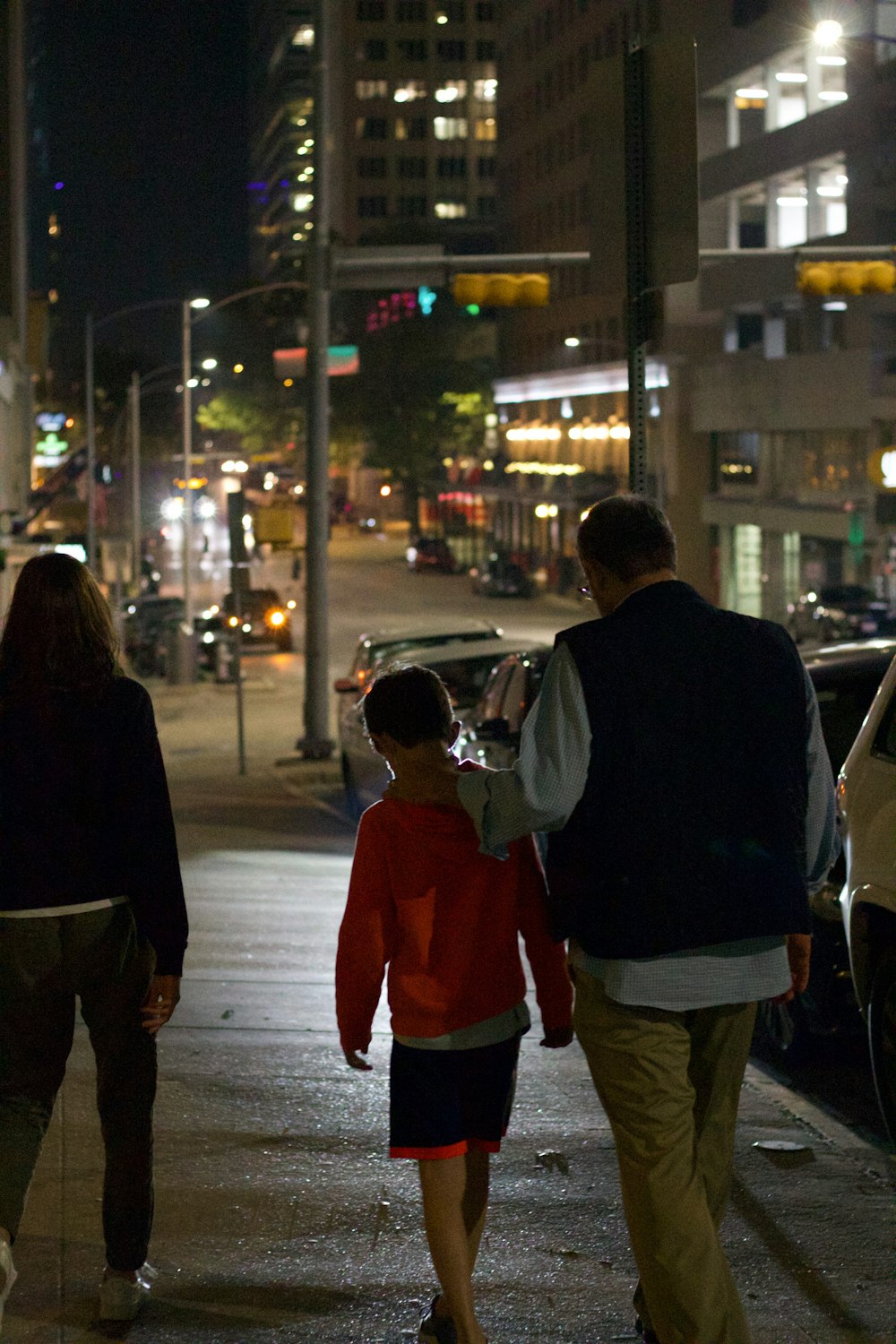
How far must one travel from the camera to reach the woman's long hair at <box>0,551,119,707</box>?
158 inches

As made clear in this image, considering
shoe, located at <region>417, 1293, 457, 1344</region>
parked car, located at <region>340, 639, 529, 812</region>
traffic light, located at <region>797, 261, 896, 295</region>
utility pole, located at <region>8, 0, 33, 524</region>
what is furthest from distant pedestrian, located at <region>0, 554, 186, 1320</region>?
utility pole, located at <region>8, 0, 33, 524</region>

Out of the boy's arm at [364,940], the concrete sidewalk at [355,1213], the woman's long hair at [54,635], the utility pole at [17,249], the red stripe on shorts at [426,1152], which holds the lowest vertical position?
the concrete sidewalk at [355,1213]

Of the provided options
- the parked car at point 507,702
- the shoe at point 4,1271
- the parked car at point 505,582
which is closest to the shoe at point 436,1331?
the shoe at point 4,1271

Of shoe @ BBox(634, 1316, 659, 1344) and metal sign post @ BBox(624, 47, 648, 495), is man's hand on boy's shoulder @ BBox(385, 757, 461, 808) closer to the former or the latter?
shoe @ BBox(634, 1316, 659, 1344)

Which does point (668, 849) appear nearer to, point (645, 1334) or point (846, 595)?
point (645, 1334)

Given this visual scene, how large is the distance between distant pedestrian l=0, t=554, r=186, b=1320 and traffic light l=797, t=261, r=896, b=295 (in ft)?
56.2

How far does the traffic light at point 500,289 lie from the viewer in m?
19.0

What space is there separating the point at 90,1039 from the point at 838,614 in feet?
122

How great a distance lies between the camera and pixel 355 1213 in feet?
15.9

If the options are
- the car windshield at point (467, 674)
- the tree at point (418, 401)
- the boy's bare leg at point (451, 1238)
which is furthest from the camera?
the tree at point (418, 401)

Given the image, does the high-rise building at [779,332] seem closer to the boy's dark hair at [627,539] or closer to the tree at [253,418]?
the boy's dark hair at [627,539]

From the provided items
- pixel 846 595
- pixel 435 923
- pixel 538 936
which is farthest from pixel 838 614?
pixel 435 923

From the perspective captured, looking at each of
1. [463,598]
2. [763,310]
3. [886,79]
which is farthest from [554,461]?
[886,79]

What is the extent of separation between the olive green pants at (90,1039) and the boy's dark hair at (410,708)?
30.8 inches
